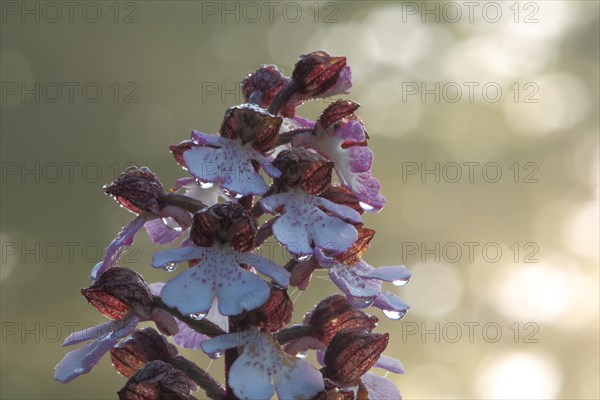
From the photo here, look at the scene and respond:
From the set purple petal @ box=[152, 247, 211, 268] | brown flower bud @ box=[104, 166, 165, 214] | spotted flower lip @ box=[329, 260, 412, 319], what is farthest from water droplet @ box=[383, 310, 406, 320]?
brown flower bud @ box=[104, 166, 165, 214]

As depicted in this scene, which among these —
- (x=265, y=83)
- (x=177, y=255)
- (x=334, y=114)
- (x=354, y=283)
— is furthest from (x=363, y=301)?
(x=265, y=83)

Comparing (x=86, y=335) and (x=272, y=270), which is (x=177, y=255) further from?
(x=86, y=335)

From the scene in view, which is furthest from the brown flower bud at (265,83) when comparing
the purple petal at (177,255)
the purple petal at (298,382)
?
the purple petal at (298,382)

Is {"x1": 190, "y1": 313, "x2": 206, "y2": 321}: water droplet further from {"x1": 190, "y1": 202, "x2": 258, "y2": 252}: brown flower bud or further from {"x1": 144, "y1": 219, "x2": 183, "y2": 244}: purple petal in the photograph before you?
{"x1": 144, "y1": 219, "x2": 183, "y2": 244}: purple petal

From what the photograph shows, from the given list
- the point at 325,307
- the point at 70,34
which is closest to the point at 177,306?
the point at 325,307

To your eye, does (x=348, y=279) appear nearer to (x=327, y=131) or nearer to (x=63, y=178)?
(x=327, y=131)

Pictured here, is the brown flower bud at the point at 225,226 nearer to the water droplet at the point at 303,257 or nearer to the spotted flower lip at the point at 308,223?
the spotted flower lip at the point at 308,223
